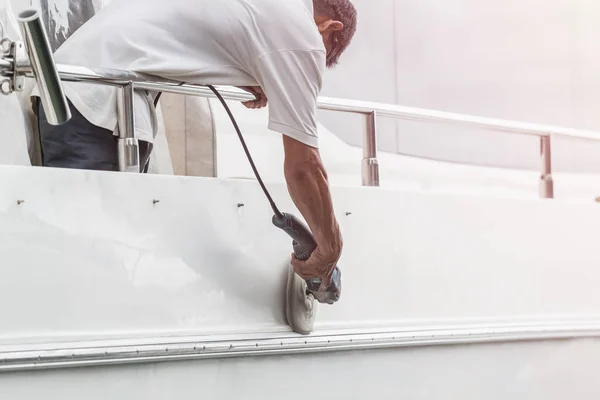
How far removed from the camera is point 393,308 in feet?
6.15

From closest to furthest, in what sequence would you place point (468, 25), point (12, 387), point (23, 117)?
point (12, 387) → point (23, 117) → point (468, 25)

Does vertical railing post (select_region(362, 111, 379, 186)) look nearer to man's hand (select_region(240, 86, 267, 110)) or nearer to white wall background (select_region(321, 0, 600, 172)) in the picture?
man's hand (select_region(240, 86, 267, 110))

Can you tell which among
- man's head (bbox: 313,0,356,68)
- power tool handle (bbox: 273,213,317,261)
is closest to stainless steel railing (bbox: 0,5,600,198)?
man's head (bbox: 313,0,356,68)

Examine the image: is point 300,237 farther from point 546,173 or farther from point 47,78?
point 546,173

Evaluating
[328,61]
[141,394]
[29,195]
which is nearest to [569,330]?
[328,61]

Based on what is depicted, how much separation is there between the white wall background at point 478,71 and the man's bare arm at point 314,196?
1089mm

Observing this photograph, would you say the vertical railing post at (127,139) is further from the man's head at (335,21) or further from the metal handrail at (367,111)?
the man's head at (335,21)

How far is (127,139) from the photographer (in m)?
1.55

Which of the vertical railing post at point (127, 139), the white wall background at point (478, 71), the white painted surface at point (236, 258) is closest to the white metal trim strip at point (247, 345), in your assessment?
the white painted surface at point (236, 258)

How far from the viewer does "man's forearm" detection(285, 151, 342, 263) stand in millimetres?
1484

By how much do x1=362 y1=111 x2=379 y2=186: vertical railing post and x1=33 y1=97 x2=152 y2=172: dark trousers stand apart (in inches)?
22.5

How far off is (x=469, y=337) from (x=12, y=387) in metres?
1.00

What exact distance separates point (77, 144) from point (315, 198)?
0.42 metres

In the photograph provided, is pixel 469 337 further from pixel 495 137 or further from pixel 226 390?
pixel 495 137
